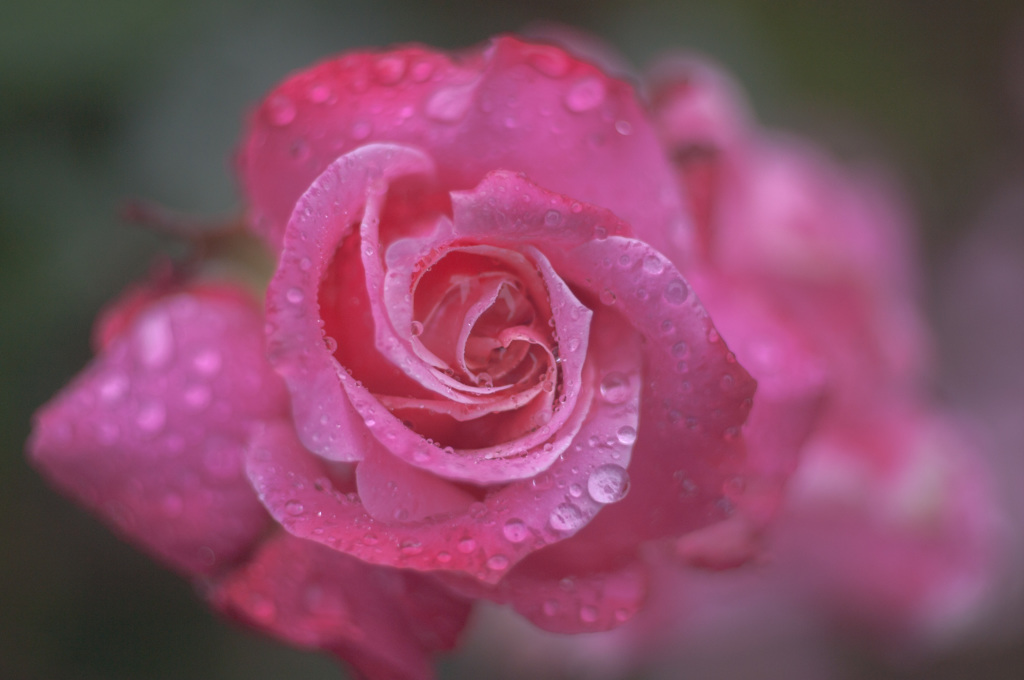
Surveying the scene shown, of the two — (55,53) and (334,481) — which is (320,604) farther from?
(55,53)

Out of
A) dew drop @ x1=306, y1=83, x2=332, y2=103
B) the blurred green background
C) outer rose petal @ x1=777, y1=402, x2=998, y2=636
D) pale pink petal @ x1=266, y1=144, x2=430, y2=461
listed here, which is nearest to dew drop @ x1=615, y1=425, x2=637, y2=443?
pale pink petal @ x1=266, y1=144, x2=430, y2=461

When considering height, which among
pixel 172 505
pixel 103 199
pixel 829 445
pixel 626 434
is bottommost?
pixel 172 505

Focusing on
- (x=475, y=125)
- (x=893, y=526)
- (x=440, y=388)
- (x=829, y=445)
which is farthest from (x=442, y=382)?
(x=893, y=526)

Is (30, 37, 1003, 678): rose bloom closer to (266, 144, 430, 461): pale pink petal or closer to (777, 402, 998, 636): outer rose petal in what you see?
(266, 144, 430, 461): pale pink petal

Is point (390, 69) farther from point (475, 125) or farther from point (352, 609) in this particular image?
point (352, 609)

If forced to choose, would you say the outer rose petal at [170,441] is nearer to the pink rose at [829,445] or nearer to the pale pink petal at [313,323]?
the pale pink petal at [313,323]

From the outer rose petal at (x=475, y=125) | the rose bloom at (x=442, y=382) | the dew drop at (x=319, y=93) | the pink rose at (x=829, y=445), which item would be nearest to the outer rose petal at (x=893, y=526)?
the pink rose at (x=829, y=445)

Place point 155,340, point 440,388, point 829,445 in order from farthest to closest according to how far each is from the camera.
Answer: point 829,445 → point 155,340 → point 440,388
